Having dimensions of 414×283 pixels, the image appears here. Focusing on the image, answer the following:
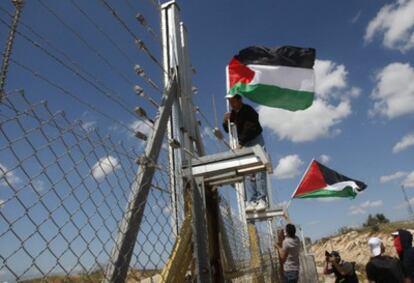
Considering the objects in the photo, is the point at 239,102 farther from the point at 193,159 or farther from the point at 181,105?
the point at 193,159

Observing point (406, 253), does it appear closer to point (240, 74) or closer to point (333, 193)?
point (240, 74)

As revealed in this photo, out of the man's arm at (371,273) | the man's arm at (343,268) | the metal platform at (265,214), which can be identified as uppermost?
the metal platform at (265,214)

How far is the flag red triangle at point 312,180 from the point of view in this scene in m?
11.1

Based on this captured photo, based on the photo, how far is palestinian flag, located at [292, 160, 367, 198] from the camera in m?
11.1

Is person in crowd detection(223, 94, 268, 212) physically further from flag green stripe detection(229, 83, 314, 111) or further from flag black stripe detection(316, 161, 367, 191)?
flag black stripe detection(316, 161, 367, 191)

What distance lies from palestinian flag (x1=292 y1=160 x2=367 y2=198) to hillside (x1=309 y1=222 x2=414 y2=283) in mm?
22503

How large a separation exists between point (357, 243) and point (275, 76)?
37.3 m

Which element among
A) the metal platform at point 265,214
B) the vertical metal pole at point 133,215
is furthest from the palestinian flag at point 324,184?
the vertical metal pole at point 133,215

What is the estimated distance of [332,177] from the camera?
11656mm

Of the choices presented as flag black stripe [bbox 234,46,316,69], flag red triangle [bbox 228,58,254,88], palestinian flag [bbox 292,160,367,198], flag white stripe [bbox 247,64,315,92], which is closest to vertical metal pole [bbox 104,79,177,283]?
flag red triangle [bbox 228,58,254,88]

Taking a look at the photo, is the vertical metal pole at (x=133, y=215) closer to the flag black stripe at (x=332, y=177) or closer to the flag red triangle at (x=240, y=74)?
the flag red triangle at (x=240, y=74)

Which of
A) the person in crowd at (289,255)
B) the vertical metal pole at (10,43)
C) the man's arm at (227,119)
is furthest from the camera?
the person in crowd at (289,255)

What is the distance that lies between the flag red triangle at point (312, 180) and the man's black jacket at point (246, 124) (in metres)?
5.67

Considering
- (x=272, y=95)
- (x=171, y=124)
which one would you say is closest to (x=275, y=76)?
(x=272, y=95)
